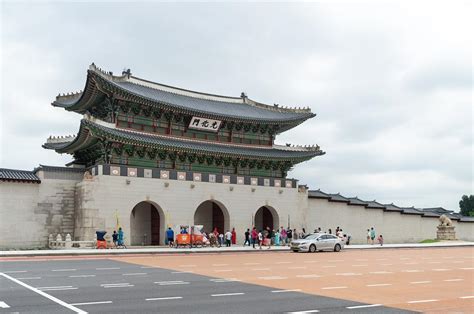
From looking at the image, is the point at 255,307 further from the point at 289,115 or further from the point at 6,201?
the point at 289,115

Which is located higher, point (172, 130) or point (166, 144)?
point (172, 130)

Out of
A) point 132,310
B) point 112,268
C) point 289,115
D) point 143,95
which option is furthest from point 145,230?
point 132,310

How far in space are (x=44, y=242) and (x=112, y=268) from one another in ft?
57.3

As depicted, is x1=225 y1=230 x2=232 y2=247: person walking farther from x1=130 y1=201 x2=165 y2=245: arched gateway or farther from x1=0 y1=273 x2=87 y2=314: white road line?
x1=0 y1=273 x2=87 y2=314: white road line

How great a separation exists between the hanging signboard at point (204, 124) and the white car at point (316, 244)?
48.0ft

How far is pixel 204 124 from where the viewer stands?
44844 millimetres

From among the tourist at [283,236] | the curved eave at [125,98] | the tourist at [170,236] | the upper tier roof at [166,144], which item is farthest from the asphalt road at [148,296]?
the tourist at [283,236]

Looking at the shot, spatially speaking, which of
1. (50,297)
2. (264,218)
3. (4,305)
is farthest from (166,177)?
(4,305)

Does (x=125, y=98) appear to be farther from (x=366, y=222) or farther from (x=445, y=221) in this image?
(x=445, y=221)

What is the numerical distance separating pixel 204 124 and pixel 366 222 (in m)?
19.1

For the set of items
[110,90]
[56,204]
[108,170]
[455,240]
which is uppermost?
[110,90]

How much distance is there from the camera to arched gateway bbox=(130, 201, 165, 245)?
41312 millimetres

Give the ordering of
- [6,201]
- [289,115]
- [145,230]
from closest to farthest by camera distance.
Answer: [6,201]
[145,230]
[289,115]

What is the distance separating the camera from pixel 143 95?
40312 millimetres
